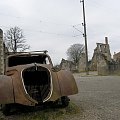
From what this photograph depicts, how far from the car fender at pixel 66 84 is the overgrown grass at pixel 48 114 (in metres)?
0.54

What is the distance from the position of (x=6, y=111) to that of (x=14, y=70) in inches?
47.9

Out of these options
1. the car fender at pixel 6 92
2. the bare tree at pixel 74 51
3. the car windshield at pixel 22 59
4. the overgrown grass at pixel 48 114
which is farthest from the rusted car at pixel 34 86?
the bare tree at pixel 74 51

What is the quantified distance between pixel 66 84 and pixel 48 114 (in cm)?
105

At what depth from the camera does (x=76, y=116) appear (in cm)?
867

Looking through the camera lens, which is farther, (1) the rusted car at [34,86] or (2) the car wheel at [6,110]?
(2) the car wheel at [6,110]

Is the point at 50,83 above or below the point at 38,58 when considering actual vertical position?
below

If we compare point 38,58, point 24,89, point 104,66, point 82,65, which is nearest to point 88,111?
point 24,89

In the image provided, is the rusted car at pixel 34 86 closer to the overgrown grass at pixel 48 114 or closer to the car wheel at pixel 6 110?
the car wheel at pixel 6 110

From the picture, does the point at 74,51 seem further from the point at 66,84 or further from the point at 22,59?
the point at 66,84

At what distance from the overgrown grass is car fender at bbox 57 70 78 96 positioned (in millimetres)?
544

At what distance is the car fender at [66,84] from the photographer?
9281 mm

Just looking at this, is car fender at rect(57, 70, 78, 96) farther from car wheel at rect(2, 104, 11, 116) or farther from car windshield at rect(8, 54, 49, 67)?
car windshield at rect(8, 54, 49, 67)

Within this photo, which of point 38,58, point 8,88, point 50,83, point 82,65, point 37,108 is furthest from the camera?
point 82,65

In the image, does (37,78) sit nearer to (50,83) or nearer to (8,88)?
(50,83)
